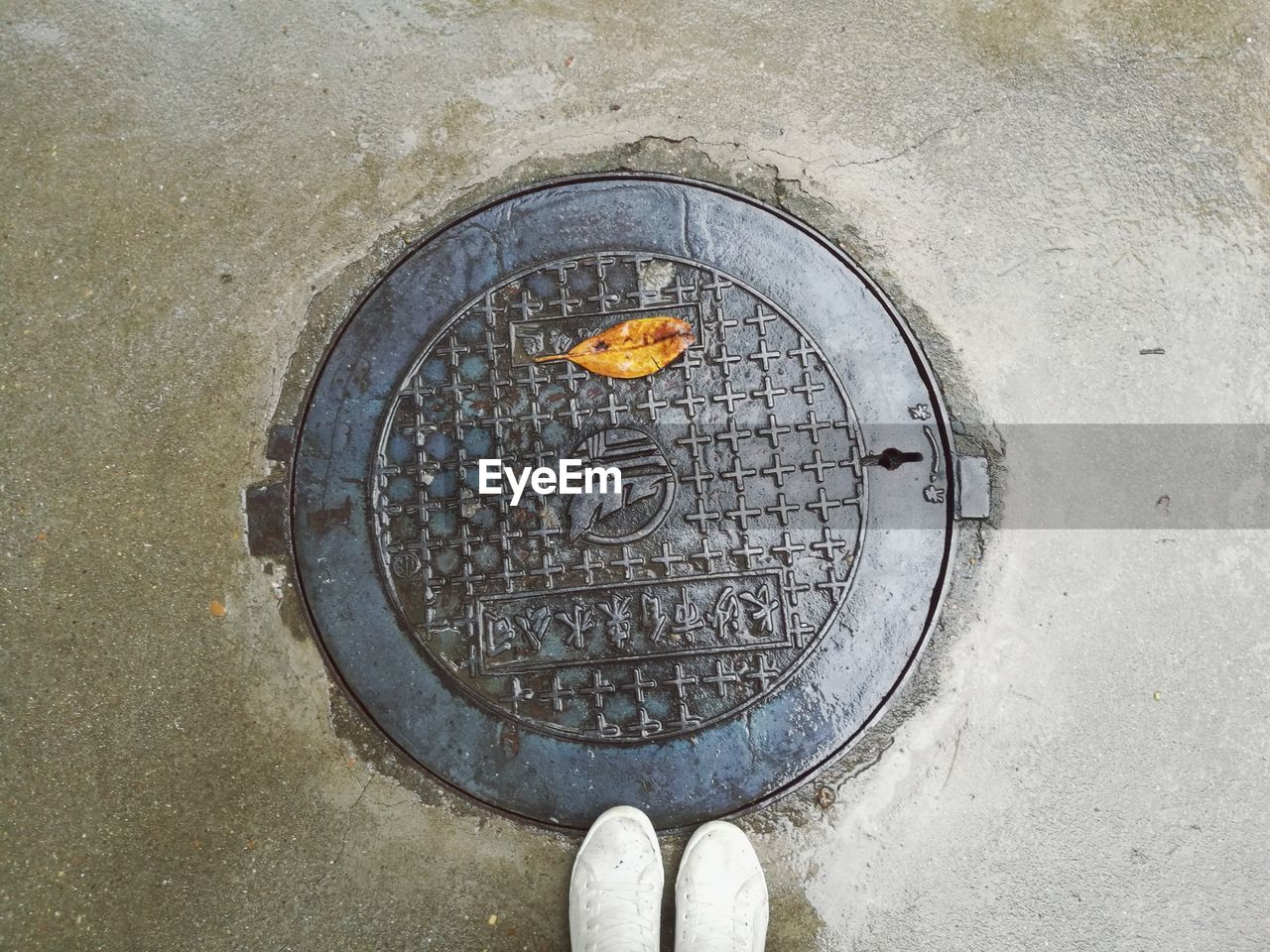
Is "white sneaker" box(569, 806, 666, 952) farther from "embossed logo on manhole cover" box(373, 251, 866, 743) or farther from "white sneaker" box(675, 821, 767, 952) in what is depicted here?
"embossed logo on manhole cover" box(373, 251, 866, 743)

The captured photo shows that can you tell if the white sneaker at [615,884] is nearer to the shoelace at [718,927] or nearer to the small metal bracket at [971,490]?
the shoelace at [718,927]

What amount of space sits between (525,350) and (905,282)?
3.74 ft

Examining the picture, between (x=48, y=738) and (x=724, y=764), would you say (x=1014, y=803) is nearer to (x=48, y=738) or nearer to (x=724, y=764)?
(x=724, y=764)

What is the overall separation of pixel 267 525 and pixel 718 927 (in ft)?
5.48

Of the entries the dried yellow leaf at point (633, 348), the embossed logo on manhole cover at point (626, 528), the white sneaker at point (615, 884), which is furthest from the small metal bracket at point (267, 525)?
the white sneaker at point (615, 884)

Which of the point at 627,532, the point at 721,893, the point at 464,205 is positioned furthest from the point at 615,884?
A: the point at 464,205

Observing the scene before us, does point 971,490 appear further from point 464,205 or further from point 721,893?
point 464,205

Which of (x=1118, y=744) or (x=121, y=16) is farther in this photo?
(x=121, y=16)

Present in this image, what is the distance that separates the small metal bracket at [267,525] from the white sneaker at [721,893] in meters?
1.43

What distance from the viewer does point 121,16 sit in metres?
2.33

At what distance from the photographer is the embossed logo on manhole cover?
2.07 meters

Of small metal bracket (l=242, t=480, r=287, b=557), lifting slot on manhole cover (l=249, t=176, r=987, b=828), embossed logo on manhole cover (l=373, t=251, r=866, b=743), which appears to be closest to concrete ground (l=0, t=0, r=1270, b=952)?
small metal bracket (l=242, t=480, r=287, b=557)

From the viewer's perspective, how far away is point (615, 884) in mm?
2008

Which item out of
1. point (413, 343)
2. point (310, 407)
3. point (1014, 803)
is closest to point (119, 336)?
point (310, 407)
